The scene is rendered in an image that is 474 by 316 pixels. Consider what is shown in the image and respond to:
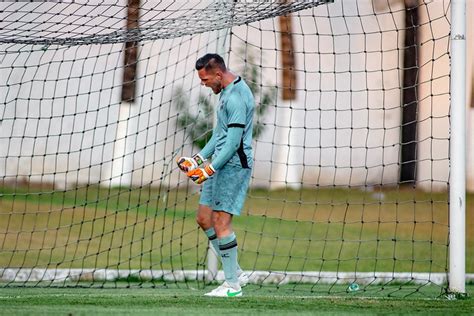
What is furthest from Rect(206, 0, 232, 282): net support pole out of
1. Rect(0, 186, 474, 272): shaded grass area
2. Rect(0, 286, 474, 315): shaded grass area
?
Rect(0, 286, 474, 315): shaded grass area

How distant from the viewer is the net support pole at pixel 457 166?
371 inches

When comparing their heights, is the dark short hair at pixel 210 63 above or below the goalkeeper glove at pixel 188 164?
above

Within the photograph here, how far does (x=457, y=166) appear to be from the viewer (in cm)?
945

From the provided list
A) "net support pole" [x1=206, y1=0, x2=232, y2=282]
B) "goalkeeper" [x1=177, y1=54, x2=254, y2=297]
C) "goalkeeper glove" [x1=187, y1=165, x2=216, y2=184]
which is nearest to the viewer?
"goalkeeper glove" [x1=187, y1=165, x2=216, y2=184]

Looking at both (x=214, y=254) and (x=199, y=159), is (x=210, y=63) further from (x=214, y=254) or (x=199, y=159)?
(x=214, y=254)

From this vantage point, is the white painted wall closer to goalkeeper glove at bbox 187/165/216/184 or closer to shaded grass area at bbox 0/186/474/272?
shaded grass area at bbox 0/186/474/272

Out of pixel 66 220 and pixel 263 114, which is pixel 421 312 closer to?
pixel 66 220

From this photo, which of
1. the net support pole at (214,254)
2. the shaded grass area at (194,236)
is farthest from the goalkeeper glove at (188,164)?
the shaded grass area at (194,236)

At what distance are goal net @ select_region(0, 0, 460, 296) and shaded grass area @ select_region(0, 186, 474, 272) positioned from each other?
0.05m

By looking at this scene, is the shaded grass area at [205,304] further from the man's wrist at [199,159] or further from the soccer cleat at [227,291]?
the man's wrist at [199,159]

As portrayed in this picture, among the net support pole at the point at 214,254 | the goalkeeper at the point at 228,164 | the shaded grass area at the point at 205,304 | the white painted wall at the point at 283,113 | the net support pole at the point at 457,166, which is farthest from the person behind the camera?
the white painted wall at the point at 283,113

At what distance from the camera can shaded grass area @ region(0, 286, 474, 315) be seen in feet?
26.9

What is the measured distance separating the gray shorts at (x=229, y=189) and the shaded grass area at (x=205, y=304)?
0.70 m

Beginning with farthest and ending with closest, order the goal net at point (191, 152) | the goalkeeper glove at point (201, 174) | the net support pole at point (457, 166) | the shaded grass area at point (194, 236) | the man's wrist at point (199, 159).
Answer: the shaded grass area at point (194, 236) < the goal net at point (191, 152) < the net support pole at point (457, 166) < the man's wrist at point (199, 159) < the goalkeeper glove at point (201, 174)
